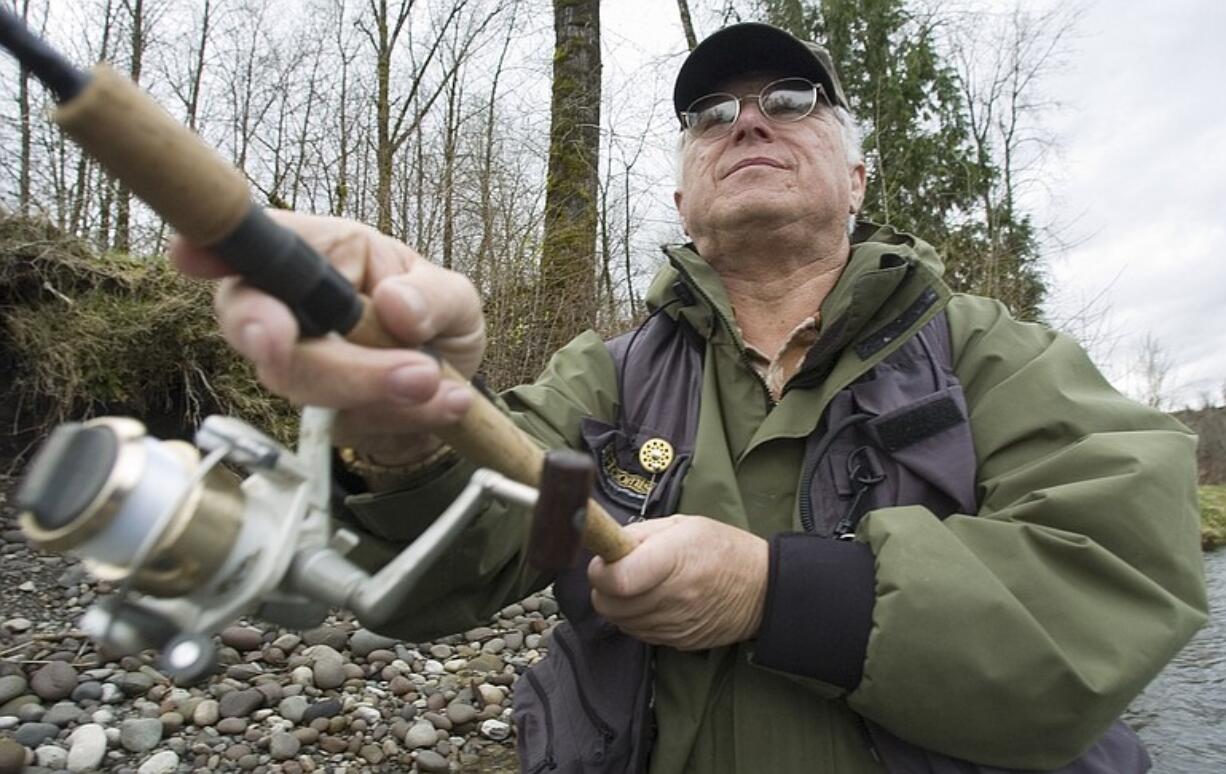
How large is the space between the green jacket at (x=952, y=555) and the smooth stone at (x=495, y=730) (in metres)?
2.42

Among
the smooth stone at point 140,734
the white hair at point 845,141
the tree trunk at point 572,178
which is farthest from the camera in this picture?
the tree trunk at point 572,178

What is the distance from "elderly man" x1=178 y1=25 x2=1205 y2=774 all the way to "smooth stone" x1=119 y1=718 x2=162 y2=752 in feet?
7.76

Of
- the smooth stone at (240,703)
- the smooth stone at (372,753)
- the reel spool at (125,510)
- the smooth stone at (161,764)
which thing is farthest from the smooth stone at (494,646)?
the reel spool at (125,510)

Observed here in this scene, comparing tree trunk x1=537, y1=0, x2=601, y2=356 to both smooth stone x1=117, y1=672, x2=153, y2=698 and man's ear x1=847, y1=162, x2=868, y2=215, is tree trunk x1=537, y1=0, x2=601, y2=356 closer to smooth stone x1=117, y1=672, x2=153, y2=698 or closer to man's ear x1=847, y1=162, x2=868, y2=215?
smooth stone x1=117, y1=672, x2=153, y2=698

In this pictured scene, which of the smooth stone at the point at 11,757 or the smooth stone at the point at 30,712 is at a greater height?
the smooth stone at the point at 30,712

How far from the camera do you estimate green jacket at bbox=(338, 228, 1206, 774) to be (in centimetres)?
148

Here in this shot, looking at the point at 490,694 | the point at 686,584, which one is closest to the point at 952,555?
the point at 686,584

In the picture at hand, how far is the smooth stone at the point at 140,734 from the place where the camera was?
3.51 meters

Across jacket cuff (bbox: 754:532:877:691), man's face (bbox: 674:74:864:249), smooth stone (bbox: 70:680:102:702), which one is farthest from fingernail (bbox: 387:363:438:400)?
smooth stone (bbox: 70:680:102:702)

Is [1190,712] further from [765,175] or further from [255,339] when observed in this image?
[255,339]

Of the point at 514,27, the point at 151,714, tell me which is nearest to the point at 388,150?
the point at 514,27

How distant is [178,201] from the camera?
2.86 ft

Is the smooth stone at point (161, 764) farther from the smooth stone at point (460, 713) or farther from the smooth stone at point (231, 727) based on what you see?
the smooth stone at point (460, 713)

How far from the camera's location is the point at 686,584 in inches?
57.0
